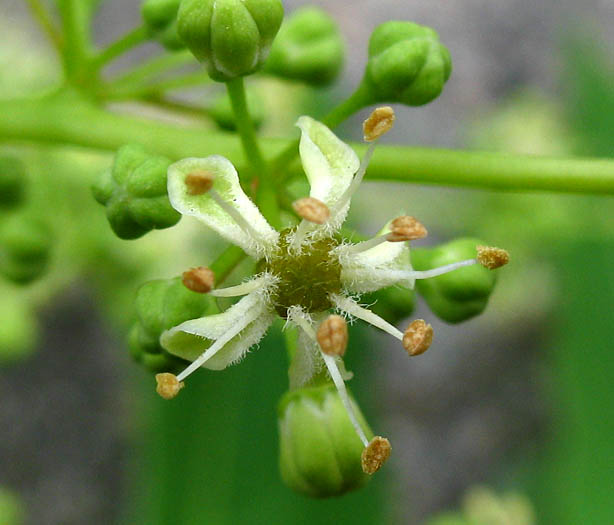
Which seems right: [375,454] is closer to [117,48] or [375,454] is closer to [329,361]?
[329,361]

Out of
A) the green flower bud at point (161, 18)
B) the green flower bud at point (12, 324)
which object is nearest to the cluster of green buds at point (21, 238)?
the green flower bud at point (161, 18)

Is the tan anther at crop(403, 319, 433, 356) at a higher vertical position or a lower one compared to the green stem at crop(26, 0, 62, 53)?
lower

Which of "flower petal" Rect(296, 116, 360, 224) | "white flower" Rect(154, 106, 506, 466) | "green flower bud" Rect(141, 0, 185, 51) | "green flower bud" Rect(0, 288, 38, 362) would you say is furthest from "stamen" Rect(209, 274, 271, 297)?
"green flower bud" Rect(0, 288, 38, 362)

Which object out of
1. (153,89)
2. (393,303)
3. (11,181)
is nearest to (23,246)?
(11,181)

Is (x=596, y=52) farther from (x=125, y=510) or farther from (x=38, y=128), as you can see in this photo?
(x=125, y=510)

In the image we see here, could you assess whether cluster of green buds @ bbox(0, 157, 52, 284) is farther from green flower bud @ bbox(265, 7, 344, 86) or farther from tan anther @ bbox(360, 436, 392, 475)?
tan anther @ bbox(360, 436, 392, 475)
